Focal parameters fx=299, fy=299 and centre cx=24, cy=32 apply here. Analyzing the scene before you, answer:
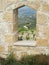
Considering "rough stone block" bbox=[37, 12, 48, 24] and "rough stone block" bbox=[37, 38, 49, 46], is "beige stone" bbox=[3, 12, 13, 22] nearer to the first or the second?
"rough stone block" bbox=[37, 12, 48, 24]

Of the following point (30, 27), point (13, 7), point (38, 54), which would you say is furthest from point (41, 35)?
point (30, 27)

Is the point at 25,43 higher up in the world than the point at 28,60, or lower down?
higher up

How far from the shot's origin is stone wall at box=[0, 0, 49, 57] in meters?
7.26

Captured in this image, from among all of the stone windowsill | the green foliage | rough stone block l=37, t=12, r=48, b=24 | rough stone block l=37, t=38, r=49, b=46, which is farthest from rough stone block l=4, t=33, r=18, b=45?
rough stone block l=37, t=12, r=48, b=24

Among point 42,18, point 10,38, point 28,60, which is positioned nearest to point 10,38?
point 10,38

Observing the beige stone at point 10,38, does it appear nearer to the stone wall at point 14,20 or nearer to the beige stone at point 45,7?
the stone wall at point 14,20

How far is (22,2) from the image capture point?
7.32 m

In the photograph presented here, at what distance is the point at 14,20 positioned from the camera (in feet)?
24.8

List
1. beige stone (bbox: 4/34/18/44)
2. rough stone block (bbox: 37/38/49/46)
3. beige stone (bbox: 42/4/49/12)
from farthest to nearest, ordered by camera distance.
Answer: beige stone (bbox: 4/34/18/44)
rough stone block (bbox: 37/38/49/46)
beige stone (bbox: 42/4/49/12)

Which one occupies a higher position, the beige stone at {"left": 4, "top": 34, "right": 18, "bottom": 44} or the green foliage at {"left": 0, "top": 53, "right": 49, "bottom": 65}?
the beige stone at {"left": 4, "top": 34, "right": 18, "bottom": 44}

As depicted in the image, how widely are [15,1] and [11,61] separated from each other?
1485mm

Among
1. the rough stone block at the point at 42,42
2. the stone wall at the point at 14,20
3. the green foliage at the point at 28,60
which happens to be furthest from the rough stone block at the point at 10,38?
the rough stone block at the point at 42,42

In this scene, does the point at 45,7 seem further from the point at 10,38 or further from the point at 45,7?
the point at 10,38

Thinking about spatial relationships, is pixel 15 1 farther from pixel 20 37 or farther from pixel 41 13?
pixel 20 37
